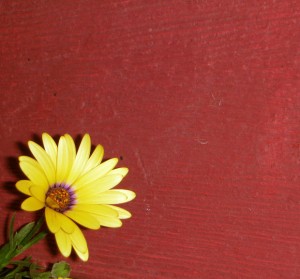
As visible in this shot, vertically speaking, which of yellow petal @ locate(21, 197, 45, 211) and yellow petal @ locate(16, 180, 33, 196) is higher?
yellow petal @ locate(16, 180, 33, 196)

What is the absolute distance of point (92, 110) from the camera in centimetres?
105

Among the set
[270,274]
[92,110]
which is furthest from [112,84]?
[270,274]

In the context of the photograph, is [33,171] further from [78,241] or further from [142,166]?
[142,166]

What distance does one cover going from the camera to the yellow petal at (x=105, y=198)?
82 cm

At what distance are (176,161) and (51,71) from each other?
32 cm

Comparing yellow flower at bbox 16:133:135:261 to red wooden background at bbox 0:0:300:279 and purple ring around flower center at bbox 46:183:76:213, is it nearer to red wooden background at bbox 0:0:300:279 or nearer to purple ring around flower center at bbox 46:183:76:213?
purple ring around flower center at bbox 46:183:76:213

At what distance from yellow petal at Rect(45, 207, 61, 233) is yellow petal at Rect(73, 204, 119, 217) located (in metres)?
0.06

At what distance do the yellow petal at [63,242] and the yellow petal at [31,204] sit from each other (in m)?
0.05

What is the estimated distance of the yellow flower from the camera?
73 centimetres

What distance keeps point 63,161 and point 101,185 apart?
72 millimetres

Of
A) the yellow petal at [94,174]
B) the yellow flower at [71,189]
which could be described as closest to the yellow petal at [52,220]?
the yellow flower at [71,189]

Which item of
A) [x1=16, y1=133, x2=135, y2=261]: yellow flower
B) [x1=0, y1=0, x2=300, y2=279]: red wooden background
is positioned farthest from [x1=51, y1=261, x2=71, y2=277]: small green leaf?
[x1=0, y1=0, x2=300, y2=279]: red wooden background

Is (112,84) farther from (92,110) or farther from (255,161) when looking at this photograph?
(255,161)

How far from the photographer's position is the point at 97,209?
2.57 ft
